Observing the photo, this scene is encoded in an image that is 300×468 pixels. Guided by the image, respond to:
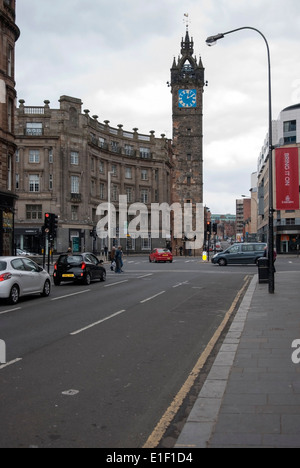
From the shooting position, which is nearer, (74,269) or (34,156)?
(74,269)

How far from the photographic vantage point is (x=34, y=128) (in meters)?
59.4

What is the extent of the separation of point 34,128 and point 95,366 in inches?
2212

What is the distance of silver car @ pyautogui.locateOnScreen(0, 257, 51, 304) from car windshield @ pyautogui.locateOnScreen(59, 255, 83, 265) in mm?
4477

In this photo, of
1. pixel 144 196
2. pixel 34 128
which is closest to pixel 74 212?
pixel 34 128

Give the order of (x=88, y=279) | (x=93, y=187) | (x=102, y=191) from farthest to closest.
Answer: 1. (x=102, y=191)
2. (x=93, y=187)
3. (x=88, y=279)

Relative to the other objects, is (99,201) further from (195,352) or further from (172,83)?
(195,352)

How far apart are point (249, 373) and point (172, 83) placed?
3534 inches

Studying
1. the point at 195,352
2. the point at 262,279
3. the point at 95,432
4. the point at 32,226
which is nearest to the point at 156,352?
the point at 195,352

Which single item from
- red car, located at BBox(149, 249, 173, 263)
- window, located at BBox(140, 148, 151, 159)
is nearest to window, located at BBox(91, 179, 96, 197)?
window, located at BBox(140, 148, 151, 159)

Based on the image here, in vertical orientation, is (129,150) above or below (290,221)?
above

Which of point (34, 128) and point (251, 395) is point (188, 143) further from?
point (251, 395)

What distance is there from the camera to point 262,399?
17.5 ft
